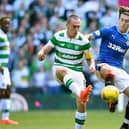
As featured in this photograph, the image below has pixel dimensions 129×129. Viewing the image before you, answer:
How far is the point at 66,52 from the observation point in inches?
537

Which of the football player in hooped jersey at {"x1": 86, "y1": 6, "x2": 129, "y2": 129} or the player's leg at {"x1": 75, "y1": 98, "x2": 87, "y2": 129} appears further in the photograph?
the football player in hooped jersey at {"x1": 86, "y1": 6, "x2": 129, "y2": 129}

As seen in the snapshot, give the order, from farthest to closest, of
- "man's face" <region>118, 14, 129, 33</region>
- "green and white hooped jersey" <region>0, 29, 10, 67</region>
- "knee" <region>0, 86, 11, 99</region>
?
1. "knee" <region>0, 86, 11, 99</region>
2. "green and white hooped jersey" <region>0, 29, 10, 67</region>
3. "man's face" <region>118, 14, 129, 33</region>

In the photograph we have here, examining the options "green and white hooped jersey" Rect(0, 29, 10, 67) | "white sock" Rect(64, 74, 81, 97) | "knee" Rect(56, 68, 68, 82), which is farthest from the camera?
"green and white hooped jersey" Rect(0, 29, 10, 67)

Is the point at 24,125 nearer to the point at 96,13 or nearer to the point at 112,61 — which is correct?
the point at 112,61

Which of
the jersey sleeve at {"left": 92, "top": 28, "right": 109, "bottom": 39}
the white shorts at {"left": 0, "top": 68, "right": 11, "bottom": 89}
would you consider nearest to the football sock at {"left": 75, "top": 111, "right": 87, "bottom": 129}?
the jersey sleeve at {"left": 92, "top": 28, "right": 109, "bottom": 39}

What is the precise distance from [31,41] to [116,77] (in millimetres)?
10985

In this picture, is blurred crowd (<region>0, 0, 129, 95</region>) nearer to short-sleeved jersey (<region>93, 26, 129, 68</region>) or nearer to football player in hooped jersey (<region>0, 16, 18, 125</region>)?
football player in hooped jersey (<region>0, 16, 18, 125</region>)

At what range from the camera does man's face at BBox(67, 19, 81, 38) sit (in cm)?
1351

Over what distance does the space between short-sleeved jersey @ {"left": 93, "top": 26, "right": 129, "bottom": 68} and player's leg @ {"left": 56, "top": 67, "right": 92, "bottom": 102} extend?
0.78 meters

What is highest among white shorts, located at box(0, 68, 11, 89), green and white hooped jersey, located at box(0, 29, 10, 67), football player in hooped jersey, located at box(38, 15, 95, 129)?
football player in hooped jersey, located at box(38, 15, 95, 129)

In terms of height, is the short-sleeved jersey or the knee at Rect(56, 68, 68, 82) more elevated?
the short-sleeved jersey

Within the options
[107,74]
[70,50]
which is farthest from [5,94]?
[107,74]

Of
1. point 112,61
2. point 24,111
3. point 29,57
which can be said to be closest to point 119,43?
point 112,61

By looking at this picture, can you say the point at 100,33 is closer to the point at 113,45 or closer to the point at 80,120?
the point at 113,45
